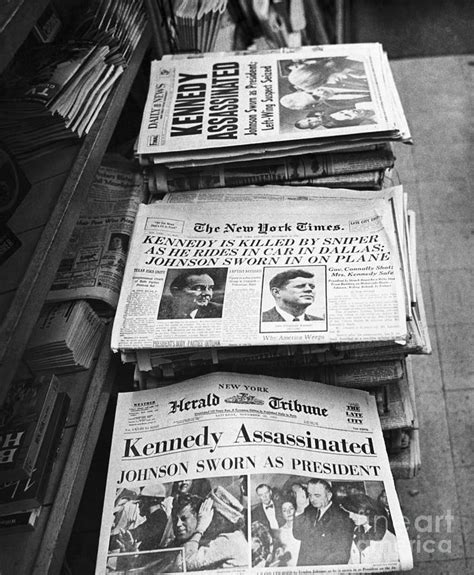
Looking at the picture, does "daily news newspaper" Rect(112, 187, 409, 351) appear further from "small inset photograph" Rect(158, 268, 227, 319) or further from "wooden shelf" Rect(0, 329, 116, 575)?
"wooden shelf" Rect(0, 329, 116, 575)

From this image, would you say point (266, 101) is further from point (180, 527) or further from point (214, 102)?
point (180, 527)

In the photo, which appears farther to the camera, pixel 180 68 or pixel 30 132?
pixel 180 68

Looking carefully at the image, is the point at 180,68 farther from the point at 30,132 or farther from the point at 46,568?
the point at 46,568

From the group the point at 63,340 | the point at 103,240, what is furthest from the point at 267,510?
the point at 103,240

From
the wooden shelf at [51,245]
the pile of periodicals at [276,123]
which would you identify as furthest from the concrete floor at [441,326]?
the pile of periodicals at [276,123]

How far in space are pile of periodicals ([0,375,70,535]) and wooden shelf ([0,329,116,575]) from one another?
0.01 meters

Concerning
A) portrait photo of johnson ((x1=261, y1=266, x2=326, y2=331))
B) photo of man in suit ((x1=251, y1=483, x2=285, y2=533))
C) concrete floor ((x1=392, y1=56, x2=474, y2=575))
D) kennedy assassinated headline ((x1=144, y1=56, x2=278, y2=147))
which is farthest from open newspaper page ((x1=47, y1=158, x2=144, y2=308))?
concrete floor ((x1=392, y1=56, x2=474, y2=575))

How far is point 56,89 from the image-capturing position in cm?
95

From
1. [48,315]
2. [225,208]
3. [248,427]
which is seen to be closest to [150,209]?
[225,208]

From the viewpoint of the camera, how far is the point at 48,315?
979 mm

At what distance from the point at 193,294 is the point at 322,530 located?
13.8 inches

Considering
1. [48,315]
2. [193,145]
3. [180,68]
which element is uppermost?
[180,68]

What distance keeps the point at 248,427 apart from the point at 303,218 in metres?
0.34

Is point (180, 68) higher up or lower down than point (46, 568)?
higher up
